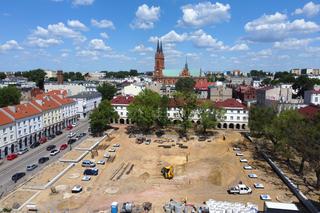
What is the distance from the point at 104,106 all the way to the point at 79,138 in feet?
39.0

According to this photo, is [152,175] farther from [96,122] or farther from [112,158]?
[96,122]

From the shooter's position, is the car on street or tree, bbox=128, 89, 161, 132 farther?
tree, bbox=128, 89, 161, 132

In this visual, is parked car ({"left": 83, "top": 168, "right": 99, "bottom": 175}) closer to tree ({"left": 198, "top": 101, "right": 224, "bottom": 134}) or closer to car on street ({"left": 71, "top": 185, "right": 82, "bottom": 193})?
car on street ({"left": 71, "top": 185, "right": 82, "bottom": 193})

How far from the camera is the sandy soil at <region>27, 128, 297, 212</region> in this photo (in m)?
41.4

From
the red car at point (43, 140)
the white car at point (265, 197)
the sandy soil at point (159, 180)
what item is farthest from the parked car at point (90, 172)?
the white car at point (265, 197)

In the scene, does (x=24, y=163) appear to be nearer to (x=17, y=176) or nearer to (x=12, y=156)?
(x=12, y=156)

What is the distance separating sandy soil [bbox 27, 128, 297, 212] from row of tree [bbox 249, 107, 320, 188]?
5415 mm

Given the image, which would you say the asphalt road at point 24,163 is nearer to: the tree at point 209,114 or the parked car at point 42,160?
the parked car at point 42,160

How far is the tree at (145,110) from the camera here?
79.9m

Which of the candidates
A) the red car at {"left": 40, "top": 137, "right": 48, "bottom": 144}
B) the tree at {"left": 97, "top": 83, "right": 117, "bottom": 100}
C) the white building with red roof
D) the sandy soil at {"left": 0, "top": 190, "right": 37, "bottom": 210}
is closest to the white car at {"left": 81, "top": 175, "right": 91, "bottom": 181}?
the sandy soil at {"left": 0, "top": 190, "right": 37, "bottom": 210}

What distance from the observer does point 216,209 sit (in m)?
37.6

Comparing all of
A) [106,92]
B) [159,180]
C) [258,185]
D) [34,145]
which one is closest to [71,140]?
[34,145]

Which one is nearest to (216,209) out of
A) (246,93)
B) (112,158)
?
(112,158)

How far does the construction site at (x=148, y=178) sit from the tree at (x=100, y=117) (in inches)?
274
